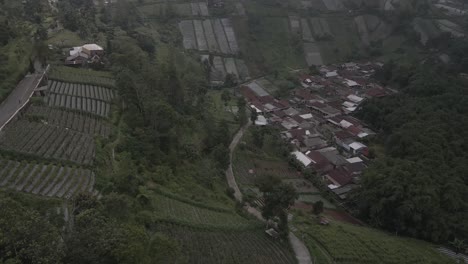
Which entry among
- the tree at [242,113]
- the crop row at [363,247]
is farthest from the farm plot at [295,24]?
the crop row at [363,247]

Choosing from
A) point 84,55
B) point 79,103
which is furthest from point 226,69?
point 79,103

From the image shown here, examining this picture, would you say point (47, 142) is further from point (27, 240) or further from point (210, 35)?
point (210, 35)

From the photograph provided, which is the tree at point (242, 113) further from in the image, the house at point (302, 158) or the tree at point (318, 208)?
the tree at point (318, 208)

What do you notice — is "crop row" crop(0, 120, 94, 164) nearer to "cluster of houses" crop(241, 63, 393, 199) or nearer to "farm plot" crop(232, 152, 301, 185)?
"farm plot" crop(232, 152, 301, 185)

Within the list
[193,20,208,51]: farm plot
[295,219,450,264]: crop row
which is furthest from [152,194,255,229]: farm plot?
[193,20,208,51]: farm plot

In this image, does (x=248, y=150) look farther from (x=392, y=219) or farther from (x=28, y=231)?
(x=28, y=231)

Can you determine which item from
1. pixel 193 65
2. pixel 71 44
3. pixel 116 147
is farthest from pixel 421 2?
pixel 116 147
